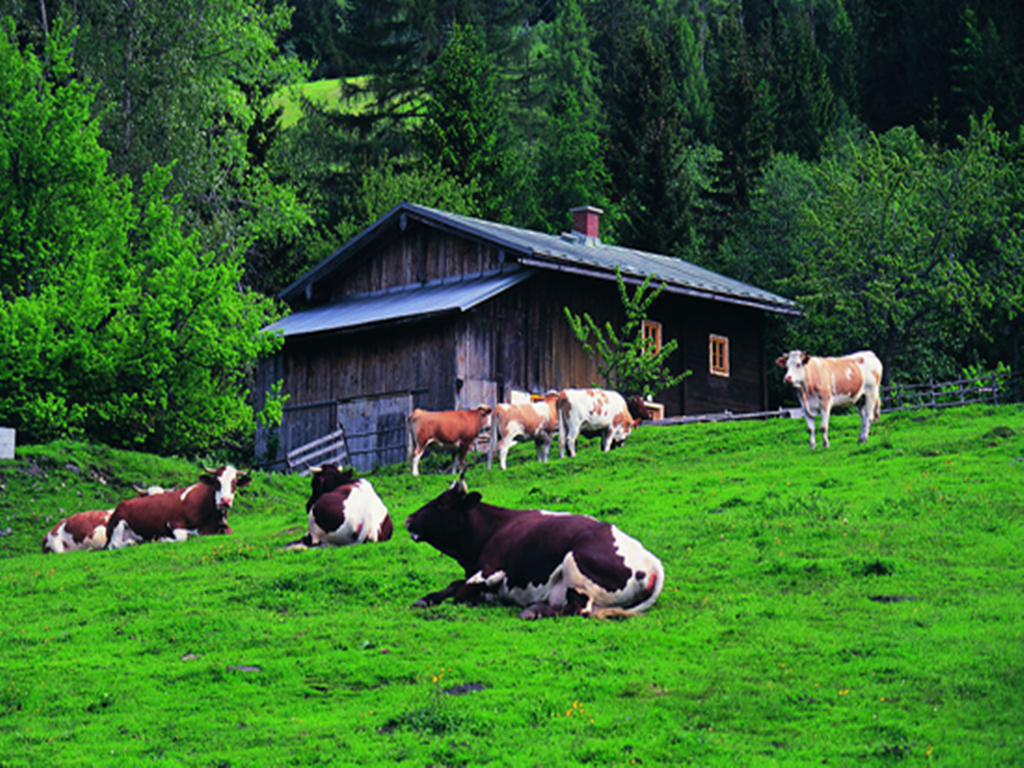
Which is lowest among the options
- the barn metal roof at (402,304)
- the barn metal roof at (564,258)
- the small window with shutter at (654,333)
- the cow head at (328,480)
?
the cow head at (328,480)

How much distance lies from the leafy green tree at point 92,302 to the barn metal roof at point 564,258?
9.81 metres

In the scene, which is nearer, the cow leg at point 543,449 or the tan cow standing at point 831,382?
the tan cow standing at point 831,382

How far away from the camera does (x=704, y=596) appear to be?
12695 millimetres

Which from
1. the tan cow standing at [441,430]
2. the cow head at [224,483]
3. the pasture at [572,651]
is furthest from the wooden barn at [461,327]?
the pasture at [572,651]

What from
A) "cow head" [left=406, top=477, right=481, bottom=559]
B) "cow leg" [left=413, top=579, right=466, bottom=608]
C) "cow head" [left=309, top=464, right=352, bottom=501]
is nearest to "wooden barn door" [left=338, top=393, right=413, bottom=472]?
"cow head" [left=309, top=464, right=352, bottom=501]

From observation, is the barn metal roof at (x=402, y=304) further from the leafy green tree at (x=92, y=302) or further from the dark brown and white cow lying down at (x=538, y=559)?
Answer: the dark brown and white cow lying down at (x=538, y=559)

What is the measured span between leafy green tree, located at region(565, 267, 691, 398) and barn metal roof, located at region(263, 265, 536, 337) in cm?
254

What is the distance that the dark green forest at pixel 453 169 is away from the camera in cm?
2983

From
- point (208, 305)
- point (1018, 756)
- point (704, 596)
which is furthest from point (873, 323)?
point (1018, 756)

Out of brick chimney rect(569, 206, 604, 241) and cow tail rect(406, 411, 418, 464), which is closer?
cow tail rect(406, 411, 418, 464)

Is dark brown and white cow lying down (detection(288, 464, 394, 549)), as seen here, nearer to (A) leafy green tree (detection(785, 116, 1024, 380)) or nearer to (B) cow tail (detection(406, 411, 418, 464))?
(B) cow tail (detection(406, 411, 418, 464))

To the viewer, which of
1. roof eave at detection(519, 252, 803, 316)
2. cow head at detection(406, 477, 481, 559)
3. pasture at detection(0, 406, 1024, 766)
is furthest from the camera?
roof eave at detection(519, 252, 803, 316)

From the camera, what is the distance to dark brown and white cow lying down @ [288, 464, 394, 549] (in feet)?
55.7

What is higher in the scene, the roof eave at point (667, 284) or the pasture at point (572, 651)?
the roof eave at point (667, 284)
